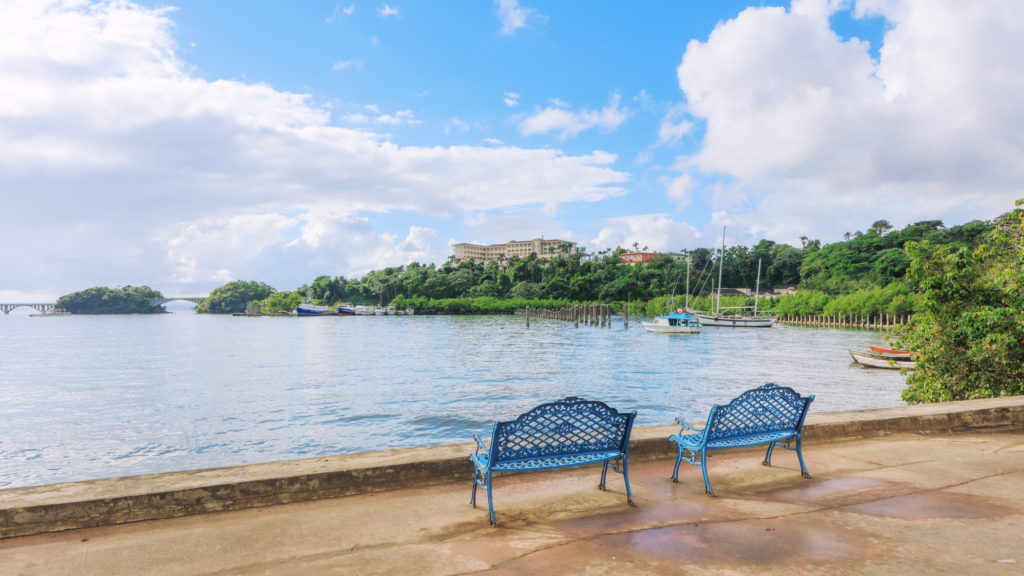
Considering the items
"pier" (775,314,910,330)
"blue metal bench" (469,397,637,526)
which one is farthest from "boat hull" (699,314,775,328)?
"blue metal bench" (469,397,637,526)

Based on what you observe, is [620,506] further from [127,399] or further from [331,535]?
[127,399]

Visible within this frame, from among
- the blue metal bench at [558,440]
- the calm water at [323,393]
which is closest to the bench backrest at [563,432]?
the blue metal bench at [558,440]

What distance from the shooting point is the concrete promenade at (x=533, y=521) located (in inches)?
125

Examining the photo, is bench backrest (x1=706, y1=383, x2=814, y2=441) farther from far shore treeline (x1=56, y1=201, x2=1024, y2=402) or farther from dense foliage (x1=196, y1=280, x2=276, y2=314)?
dense foliage (x1=196, y1=280, x2=276, y2=314)

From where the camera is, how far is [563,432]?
4.11 meters

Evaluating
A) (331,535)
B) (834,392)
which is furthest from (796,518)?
(834,392)

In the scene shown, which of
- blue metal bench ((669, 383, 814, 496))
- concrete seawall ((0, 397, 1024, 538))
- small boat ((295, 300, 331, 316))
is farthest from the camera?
small boat ((295, 300, 331, 316))

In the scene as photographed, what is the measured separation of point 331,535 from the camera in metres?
3.58

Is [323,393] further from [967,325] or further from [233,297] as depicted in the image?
[233,297]

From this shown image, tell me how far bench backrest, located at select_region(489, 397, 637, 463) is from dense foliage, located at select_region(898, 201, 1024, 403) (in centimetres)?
786

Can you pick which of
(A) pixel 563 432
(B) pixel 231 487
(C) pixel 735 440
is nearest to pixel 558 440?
(A) pixel 563 432

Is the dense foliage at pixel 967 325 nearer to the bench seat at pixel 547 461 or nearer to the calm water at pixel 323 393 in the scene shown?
the calm water at pixel 323 393

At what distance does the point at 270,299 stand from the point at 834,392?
15670 cm

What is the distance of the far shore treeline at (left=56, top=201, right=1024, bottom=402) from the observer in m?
9.39
